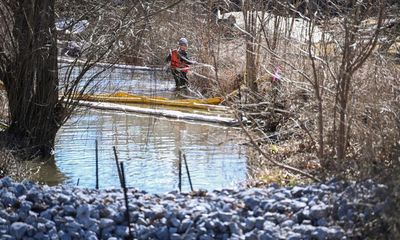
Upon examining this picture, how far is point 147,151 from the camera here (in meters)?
13.1

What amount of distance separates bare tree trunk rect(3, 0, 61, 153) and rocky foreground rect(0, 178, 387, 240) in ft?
16.1

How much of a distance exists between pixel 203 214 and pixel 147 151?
21.3ft

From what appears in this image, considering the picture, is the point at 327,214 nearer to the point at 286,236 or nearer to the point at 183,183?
the point at 286,236

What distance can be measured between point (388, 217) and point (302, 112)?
490 cm

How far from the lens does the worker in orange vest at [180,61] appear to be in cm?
1938

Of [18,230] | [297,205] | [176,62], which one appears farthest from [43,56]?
[176,62]

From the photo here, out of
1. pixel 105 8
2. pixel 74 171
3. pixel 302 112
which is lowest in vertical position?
pixel 74 171

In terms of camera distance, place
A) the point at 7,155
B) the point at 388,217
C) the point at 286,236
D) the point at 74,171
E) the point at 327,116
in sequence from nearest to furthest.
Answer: the point at 388,217 → the point at 286,236 → the point at 327,116 → the point at 7,155 → the point at 74,171

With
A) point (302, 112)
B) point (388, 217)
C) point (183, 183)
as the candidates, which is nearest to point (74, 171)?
point (183, 183)

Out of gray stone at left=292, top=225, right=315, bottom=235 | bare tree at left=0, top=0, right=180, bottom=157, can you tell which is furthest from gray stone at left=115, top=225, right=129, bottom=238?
bare tree at left=0, top=0, right=180, bottom=157

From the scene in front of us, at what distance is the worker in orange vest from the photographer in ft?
63.6

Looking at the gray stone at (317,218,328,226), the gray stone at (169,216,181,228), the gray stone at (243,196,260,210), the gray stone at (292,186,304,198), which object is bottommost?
the gray stone at (169,216,181,228)

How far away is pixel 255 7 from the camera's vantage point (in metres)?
16.2

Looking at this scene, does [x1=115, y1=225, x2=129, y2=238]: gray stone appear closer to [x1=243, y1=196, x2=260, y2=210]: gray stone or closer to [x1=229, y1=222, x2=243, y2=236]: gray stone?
[x1=229, y1=222, x2=243, y2=236]: gray stone
